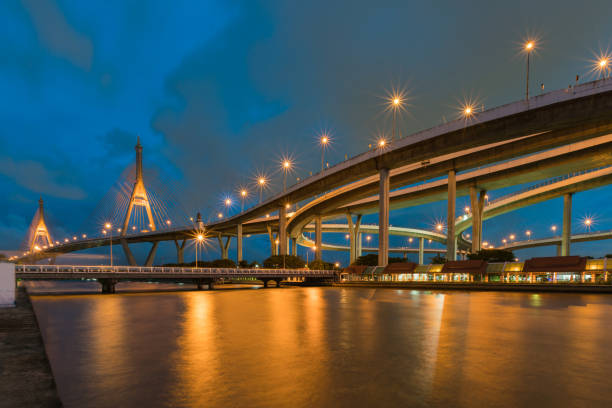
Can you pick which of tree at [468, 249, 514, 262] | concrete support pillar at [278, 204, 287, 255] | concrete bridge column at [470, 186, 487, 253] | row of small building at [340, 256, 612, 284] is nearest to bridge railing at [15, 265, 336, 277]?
row of small building at [340, 256, 612, 284]

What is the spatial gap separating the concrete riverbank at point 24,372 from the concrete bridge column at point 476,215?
61.6 meters

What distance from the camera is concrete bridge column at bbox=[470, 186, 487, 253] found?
5944cm

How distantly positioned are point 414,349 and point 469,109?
41.7 m

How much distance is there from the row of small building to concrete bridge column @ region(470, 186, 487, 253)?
19305 millimetres

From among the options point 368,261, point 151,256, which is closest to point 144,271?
point 368,261

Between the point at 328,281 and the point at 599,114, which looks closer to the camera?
the point at 599,114

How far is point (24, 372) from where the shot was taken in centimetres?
600

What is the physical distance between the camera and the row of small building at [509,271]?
3278 centimetres

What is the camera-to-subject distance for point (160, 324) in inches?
528

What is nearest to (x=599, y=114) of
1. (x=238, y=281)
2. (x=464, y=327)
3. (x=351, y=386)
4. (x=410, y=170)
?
(x=410, y=170)

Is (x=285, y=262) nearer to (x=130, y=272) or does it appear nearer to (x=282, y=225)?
(x=282, y=225)

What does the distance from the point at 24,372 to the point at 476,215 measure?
66741 mm

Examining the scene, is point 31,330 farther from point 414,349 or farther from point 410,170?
point 410,170

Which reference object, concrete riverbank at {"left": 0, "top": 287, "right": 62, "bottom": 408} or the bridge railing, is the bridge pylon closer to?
the bridge railing
